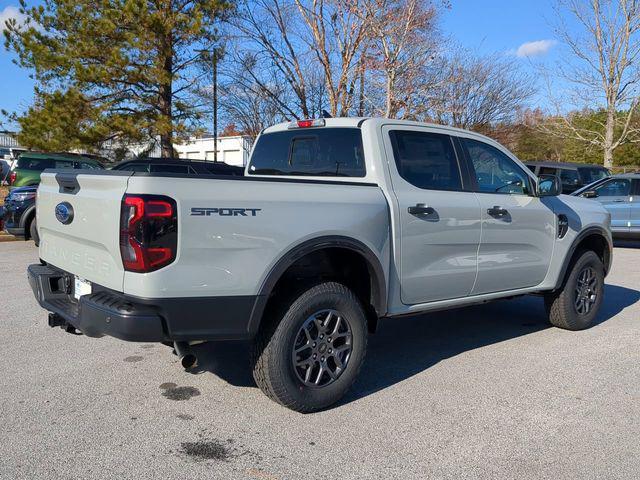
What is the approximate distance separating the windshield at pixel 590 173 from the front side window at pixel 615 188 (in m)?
3.94

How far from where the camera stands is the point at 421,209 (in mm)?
4316

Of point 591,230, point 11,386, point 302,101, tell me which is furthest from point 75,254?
point 302,101

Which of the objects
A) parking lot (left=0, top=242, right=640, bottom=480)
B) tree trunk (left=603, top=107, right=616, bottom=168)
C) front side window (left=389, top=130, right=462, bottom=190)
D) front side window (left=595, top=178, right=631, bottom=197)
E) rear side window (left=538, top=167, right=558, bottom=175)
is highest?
tree trunk (left=603, top=107, right=616, bottom=168)

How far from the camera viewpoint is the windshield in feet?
58.6

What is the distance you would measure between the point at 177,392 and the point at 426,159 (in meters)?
2.57

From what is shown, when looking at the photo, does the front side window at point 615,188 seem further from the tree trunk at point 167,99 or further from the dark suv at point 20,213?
the tree trunk at point 167,99

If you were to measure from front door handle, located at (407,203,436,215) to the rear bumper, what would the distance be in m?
1.46

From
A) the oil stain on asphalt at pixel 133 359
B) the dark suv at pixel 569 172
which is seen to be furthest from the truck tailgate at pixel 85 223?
the dark suv at pixel 569 172

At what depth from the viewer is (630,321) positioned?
21.5ft

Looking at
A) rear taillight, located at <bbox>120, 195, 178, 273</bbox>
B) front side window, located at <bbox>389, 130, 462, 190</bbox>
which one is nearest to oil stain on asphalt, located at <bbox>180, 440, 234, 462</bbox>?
rear taillight, located at <bbox>120, 195, 178, 273</bbox>

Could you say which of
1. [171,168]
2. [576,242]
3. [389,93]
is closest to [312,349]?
[576,242]

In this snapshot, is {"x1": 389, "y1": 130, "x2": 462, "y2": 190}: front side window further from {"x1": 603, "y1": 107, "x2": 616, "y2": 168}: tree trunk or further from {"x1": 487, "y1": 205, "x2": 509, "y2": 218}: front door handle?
{"x1": 603, "y1": 107, "x2": 616, "y2": 168}: tree trunk

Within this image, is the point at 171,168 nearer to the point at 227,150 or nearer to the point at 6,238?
the point at 6,238

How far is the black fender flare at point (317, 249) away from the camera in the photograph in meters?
3.46
